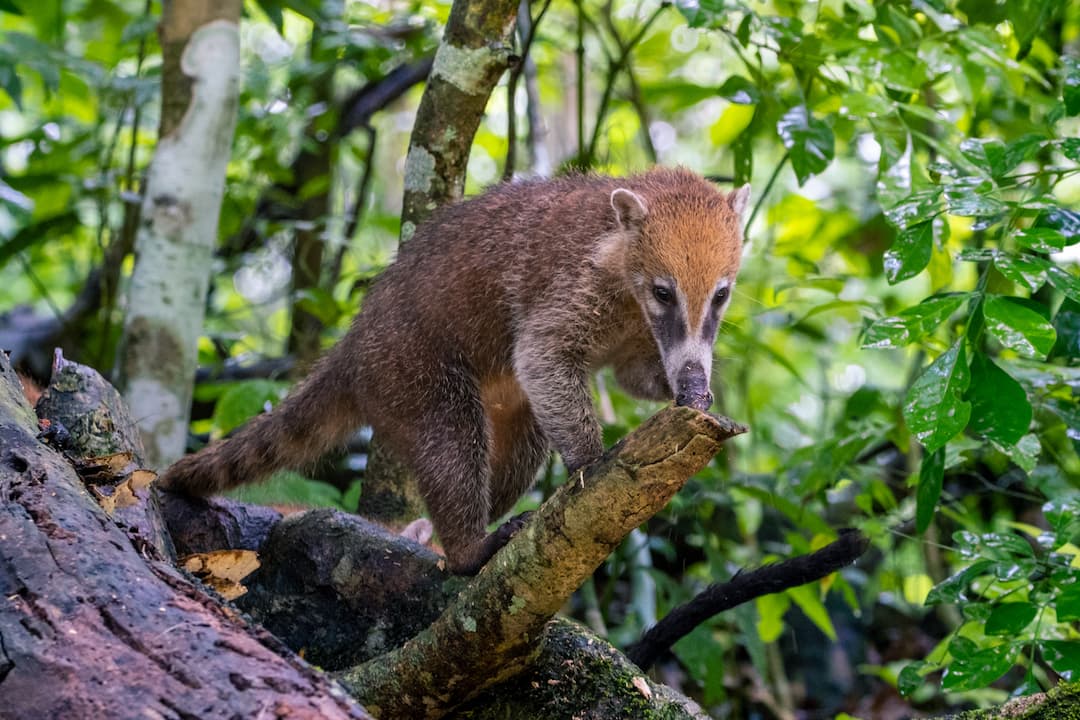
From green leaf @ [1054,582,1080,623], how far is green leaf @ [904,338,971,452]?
0.63 meters

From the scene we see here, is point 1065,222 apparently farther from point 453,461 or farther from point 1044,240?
point 453,461

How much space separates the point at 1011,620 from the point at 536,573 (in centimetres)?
149

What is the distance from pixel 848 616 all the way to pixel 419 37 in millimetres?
5091

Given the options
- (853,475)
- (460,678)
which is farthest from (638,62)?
(460,678)

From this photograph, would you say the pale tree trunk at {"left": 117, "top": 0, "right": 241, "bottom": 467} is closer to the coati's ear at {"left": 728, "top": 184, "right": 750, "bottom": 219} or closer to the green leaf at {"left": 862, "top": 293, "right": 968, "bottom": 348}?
the coati's ear at {"left": 728, "top": 184, "right": 750, "bottom": 219}

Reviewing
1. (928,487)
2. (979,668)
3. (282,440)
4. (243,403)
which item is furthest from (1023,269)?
(243,403)

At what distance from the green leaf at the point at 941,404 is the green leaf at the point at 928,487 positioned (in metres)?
0.57

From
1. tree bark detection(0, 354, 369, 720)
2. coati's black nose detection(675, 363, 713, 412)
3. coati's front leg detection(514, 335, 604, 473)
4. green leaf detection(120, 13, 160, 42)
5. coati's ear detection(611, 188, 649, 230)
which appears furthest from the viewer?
green leaf detection(120, 13, 160, 42)

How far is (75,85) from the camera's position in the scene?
700cm

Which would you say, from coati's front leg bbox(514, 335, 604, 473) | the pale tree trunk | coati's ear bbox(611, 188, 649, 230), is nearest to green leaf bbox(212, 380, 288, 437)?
the pale tree trunk

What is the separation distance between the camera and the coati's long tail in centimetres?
425

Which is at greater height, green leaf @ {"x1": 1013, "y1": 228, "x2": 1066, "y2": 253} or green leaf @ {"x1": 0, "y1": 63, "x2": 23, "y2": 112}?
green leaf @ {"x1": 0, "y1": 63, "x2": 23, "y2": 112}

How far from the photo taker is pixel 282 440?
4418mm

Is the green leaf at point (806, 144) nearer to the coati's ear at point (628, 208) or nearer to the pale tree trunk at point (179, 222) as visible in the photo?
the coati's ear at point (628, 208)
